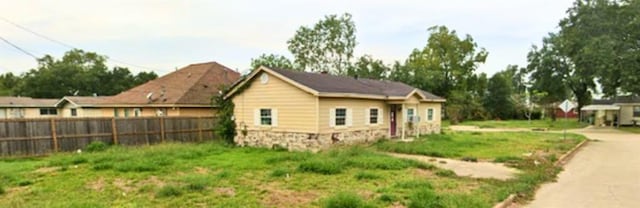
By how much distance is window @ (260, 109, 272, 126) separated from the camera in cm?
1598

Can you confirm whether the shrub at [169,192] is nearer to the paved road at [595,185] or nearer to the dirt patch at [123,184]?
the dirt patch at [123,184]

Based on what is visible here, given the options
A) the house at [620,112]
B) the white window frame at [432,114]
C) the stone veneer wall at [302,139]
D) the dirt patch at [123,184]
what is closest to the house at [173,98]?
the stone veneer wall at [302,139]

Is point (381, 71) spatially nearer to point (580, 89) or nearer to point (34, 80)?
point (580, 89)

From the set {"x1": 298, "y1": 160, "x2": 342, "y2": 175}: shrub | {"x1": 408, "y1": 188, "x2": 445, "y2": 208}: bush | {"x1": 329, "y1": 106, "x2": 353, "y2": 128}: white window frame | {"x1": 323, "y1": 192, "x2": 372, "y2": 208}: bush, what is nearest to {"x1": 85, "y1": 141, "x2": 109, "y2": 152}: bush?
{"x1": 329, "y1": 106, "x2": 353, "y2": 128}: white window frame

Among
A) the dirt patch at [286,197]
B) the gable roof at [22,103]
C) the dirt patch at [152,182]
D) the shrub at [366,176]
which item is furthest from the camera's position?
the gable roof at [22,103]

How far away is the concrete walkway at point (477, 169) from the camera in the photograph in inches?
383

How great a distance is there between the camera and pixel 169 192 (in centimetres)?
727

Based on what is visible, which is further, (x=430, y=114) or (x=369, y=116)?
(x=430, y=114)

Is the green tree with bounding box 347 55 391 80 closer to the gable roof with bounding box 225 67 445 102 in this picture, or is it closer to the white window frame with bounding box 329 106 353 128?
the gable roof with bounding box 225 67 445 102

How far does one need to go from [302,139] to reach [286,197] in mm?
7685

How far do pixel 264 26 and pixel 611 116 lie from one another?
117 feet

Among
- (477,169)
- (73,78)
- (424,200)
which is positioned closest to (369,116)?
(477,169)

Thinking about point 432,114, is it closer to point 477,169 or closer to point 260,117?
point 260,117

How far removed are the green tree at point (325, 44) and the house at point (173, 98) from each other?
1589cm
